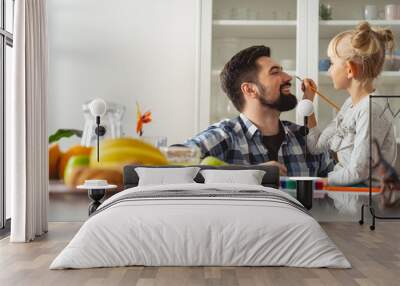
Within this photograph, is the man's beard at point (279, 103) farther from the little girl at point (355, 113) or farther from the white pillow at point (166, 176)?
the white pillow at point (166, 176)

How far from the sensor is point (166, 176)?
6.54 m

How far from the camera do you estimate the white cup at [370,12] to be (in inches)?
281

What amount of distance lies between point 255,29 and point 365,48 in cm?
124

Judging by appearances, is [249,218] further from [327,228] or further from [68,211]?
[68,211]

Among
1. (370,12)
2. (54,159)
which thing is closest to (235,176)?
(54,159)

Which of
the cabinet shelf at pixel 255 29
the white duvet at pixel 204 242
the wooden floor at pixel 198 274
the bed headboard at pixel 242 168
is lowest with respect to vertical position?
the wooden floor at pixel 198 274

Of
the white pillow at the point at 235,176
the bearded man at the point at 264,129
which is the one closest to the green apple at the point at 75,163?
the bearded man at the point at 264,129

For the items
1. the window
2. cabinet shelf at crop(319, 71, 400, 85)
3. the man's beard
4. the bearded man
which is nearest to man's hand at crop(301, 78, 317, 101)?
the bearded man

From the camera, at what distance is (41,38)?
620 centimetres

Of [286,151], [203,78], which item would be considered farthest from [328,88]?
[203,78]

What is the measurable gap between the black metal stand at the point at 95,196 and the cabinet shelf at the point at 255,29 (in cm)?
214

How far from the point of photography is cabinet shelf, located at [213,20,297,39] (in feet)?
23.4

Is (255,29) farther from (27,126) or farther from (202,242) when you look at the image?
(202,242)

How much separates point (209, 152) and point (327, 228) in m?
1.51
